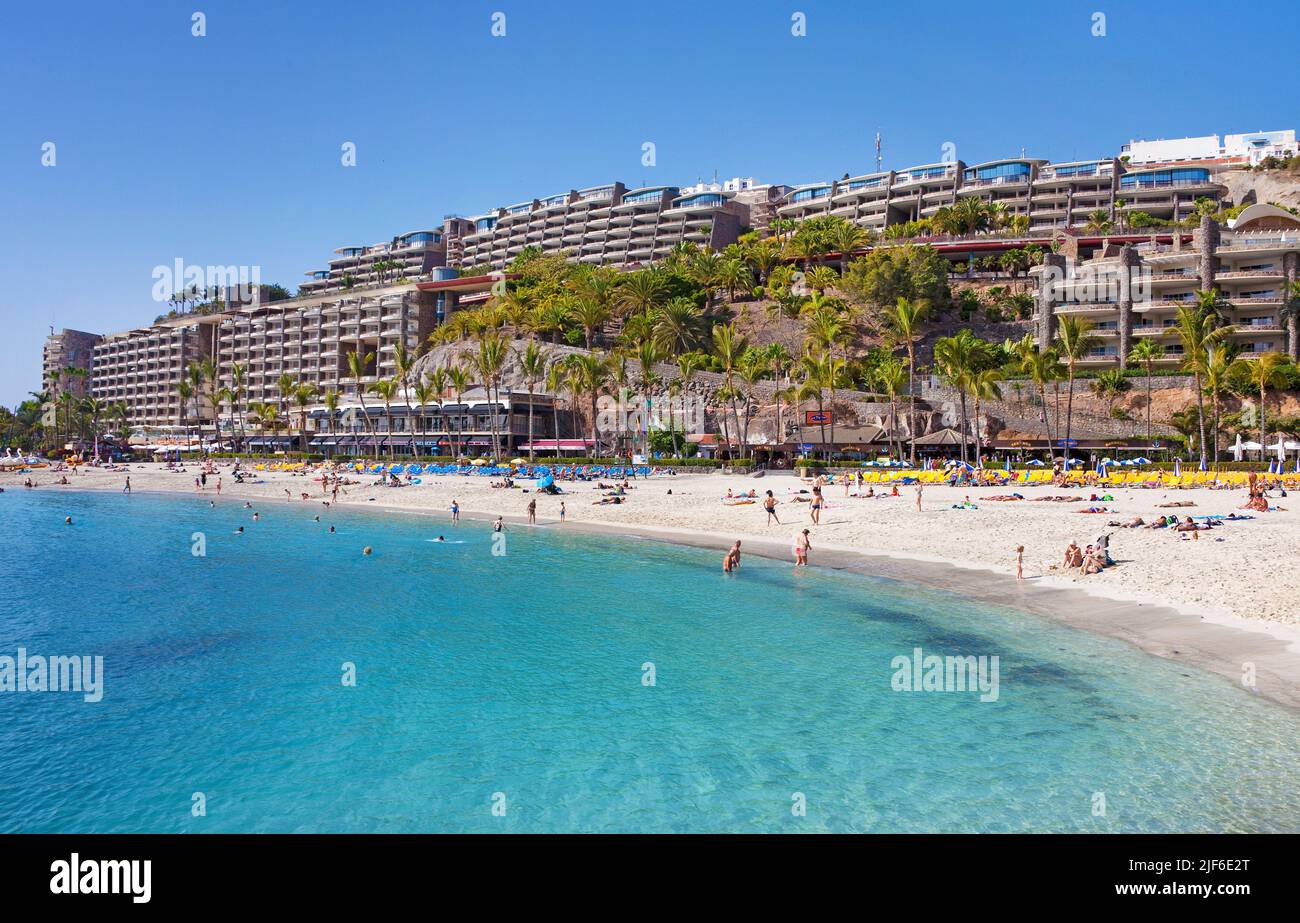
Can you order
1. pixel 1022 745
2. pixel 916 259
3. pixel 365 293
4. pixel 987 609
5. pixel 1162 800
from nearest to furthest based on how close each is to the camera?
1. pixel 1162 800
2. pixel 1022 745
3. pixel 987 609
4. pixel 916 259
5. pixel 365 293

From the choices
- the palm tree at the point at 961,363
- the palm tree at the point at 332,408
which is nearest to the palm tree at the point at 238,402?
the palm tree at the point at 332,408

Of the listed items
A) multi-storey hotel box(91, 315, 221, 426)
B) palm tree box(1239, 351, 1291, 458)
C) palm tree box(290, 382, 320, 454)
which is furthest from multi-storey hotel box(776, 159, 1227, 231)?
multi-storey hotel box(91, 315, 221, 426)

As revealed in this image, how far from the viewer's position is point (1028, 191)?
4050 inches

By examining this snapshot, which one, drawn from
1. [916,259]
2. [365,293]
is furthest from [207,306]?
[916,259]

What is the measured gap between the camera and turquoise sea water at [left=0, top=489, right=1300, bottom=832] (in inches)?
400

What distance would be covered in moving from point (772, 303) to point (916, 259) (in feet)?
49.2

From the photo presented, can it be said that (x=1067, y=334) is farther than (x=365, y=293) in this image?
No

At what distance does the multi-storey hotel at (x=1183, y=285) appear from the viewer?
6112 centimetres

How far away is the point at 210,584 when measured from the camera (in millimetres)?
26719

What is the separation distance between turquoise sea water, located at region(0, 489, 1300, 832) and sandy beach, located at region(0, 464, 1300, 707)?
153cm

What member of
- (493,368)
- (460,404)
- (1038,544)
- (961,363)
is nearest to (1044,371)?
(961,363)

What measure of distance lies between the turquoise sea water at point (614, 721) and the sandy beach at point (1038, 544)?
5.03 feet

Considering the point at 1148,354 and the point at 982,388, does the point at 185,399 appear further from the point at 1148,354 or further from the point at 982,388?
the point at 1148,354
